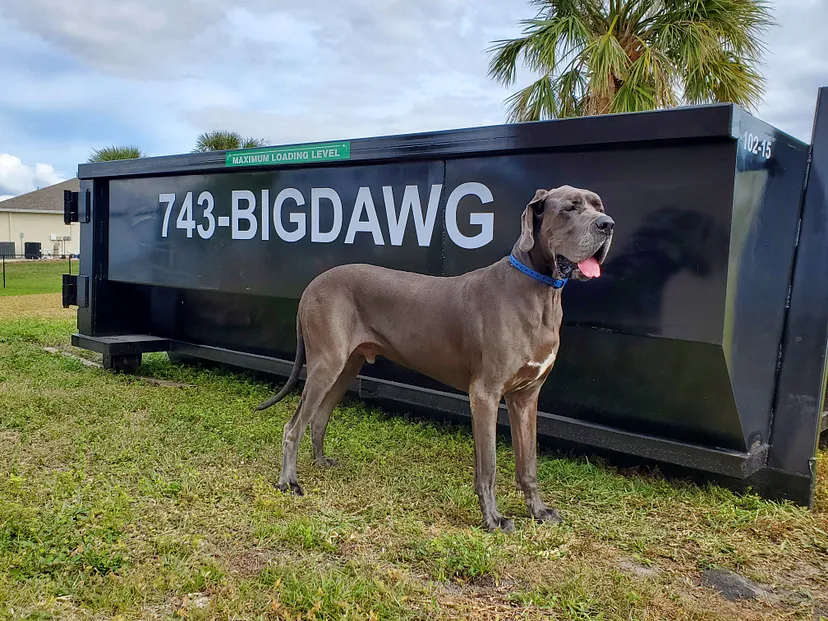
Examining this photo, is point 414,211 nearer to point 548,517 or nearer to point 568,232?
point 568,232

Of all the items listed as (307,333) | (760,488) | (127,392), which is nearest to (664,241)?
(760,488)

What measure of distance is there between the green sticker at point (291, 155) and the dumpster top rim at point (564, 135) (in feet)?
0.13

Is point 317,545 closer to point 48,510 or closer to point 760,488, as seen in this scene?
point 48,510

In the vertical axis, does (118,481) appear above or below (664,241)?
below

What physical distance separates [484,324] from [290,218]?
8.99ft

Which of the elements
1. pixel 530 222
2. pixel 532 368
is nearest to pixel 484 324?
pixel 532 368

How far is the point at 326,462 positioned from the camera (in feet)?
15.6

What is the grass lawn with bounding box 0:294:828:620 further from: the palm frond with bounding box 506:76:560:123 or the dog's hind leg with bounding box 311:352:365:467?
the palm frond with bounding box 506:76:560:123

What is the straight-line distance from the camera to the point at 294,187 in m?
6.02

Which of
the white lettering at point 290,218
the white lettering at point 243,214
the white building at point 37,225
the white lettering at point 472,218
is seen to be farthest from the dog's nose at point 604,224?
the white building at point 37,225

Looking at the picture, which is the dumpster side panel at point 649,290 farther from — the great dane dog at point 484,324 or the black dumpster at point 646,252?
the great dane dog at point 484,324

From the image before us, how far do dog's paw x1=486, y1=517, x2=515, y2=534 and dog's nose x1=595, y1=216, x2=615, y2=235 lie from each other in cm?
155

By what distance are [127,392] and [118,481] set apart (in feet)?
8.72

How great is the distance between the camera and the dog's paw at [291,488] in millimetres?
4227
